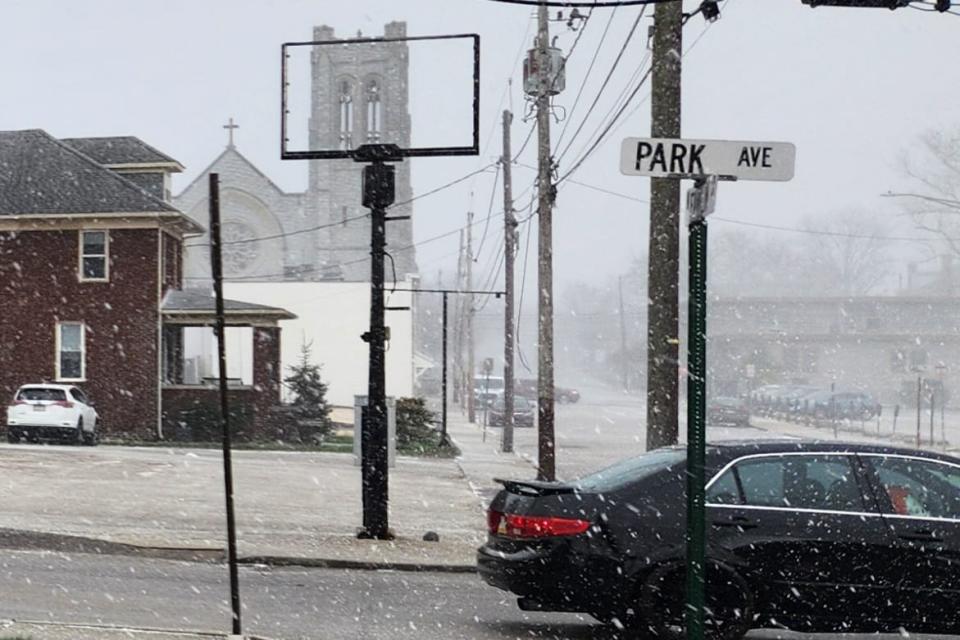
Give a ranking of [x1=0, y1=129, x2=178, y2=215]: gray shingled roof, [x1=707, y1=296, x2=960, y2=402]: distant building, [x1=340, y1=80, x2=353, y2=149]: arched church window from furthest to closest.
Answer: [x1=707, y1=296, x2=960, y2=402]: distant building, [x1=0, y1=129, x2=178, y2=215]: gray shingled roof, [x1=340, y1=80, x2=353, y2=149]: arched church window

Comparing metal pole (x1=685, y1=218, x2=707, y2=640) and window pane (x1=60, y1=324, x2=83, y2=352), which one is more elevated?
metal pole (x1=685, y1=218, x2=707, y2=640)

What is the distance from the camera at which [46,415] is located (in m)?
35.9

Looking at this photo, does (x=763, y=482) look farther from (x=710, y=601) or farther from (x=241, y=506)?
(x=241, y=506)

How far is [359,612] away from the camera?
11.2 m

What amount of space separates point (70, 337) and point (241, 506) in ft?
71.5

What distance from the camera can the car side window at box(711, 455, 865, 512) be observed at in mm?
9430

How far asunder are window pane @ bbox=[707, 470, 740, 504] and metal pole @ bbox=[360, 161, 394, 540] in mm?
6584

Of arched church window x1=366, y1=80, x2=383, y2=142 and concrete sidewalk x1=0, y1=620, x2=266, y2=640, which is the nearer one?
concrete sidewalk x1=0, y1=620, x2=266, y2=640

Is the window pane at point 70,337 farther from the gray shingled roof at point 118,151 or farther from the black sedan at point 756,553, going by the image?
the black sedan at point 756,553

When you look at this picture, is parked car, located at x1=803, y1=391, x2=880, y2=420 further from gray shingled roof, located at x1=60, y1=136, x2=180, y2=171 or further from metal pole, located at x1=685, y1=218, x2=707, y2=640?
metal pole, located at x1=685, y1=218, x2=707, y2=640

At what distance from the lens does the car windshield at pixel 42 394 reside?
118 feet

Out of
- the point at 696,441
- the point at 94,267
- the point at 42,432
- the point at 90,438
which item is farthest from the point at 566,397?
the point at 696,441

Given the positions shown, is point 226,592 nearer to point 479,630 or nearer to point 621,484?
point 479,630

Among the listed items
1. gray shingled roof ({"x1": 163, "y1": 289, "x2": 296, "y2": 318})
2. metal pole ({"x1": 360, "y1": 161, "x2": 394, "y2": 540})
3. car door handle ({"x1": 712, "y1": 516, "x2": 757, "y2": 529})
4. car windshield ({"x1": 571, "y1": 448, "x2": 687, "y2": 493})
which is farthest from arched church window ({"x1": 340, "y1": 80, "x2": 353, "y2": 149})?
gray shingled roof ({"x1": 163, "y1": 289, "x2": 296, "y2": 318})
